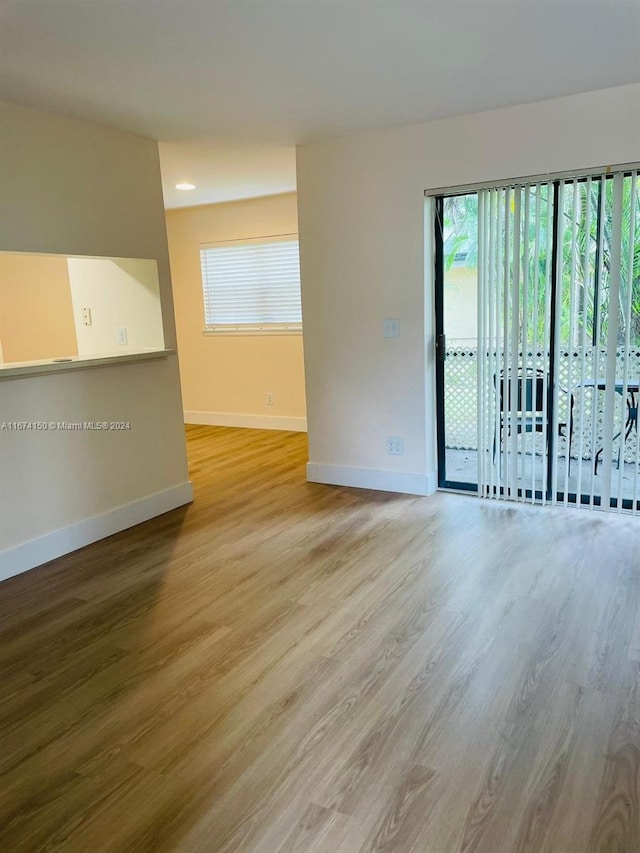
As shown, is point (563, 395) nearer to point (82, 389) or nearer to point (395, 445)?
point (395, 445)

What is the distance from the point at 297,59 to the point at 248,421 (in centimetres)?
431

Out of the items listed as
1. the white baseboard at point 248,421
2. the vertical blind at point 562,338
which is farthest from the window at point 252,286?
the vertical blind at point 562,338

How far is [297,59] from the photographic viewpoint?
8.20 feet

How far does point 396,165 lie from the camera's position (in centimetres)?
371

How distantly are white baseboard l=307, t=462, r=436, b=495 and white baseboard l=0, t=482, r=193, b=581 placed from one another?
0.94m

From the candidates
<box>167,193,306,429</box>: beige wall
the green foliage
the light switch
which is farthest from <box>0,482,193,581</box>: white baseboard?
the green foliage

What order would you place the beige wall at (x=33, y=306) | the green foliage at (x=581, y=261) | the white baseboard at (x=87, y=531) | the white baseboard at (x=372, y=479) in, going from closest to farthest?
the white baseboard at (x=87, y=531) < the green foliage at (x=581, y=261) < the white baseboard at (x=372, y=479) < the beige wall at (x=33, y=306)

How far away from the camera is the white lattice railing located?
3.34 m

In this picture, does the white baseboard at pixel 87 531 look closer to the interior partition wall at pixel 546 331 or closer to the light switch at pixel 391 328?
the light switch at pixel 391 328

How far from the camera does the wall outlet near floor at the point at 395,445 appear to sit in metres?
4.04

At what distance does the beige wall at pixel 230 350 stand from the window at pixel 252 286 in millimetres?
90

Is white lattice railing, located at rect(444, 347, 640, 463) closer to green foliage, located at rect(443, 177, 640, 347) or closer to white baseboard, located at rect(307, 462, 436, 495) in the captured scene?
green foliage, located at rect(443, 177, 640, 347)

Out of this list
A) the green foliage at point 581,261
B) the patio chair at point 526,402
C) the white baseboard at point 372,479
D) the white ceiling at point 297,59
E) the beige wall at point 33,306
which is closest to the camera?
the white ceiling at point 297,59

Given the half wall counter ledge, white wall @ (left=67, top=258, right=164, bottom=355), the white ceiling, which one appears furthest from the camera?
white wall @ (left=67, top=258, right=164, bottom=355)
